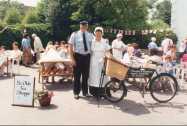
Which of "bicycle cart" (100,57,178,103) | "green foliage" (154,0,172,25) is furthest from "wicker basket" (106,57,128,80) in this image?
"green foliage" (154,0,172,25)

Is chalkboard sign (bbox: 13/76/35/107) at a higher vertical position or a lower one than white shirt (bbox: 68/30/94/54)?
lower

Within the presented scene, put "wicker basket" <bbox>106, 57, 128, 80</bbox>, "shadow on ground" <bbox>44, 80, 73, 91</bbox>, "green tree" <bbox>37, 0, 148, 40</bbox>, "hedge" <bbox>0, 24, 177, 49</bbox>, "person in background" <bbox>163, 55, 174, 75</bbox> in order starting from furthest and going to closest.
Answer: "green tree" <bbox>37, 0, 148, 40</bbox>, "hedge" <bbox>0, 24, 177, 49</bbox>, "person in background" <bbox>163, 55, 174, 75</bbox>, "shadow on ground" <bbox>44, 80, 73, 91</bbox>, "wicker basket" <bbox>106, 57, 128, 80</bbox>

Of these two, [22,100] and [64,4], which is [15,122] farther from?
[64,4]

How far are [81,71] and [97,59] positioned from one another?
21.3 inches

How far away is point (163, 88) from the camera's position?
1245 centimetres

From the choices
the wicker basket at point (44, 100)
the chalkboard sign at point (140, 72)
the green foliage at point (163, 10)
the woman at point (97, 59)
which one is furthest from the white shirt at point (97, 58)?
the green foliage at point (163, 10)

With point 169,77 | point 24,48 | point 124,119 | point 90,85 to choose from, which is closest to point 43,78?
point 90,85

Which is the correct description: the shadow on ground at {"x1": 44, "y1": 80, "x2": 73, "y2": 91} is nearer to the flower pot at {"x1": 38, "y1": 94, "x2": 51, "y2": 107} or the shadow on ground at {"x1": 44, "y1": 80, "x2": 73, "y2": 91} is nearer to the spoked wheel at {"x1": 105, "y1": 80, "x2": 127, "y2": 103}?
the spoked wheel at {"x1": 105, "y1": 80, "x2": 127, "y2": 103}

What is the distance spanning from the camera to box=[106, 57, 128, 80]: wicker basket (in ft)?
39.3

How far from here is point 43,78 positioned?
51.8 feet

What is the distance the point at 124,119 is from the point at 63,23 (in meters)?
28.5

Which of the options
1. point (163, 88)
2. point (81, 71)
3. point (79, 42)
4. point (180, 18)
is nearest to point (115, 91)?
point (81, 71)

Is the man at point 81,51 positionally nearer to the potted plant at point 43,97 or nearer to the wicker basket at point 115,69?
the wicker basket at point 115,69

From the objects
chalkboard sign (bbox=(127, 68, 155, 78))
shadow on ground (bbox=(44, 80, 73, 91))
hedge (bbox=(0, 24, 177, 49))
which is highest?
hedge (bbox=(0, 24, 177, 49))
